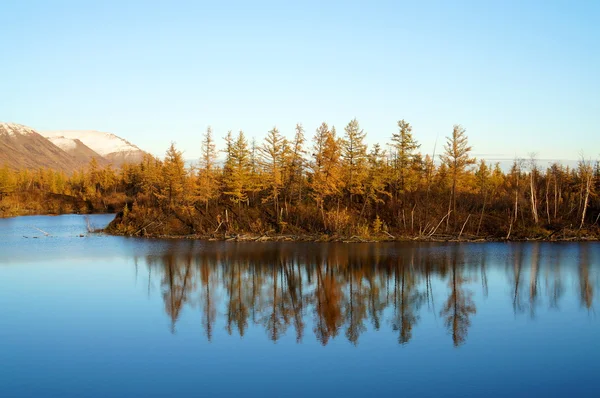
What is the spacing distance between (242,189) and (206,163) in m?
5.60

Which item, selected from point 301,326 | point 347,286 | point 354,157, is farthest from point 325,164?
point 301,326

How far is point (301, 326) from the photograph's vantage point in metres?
23.3

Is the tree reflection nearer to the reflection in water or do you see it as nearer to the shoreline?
the reflection in water

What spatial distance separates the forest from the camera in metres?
58.2

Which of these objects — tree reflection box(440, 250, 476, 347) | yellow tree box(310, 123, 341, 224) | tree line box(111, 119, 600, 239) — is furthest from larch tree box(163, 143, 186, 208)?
tree reflection box(440, 250, 476, 347)

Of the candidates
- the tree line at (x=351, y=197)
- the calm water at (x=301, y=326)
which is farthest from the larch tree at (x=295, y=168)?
the calm water at (x=301, y=326)

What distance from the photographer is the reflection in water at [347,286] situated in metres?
24.1

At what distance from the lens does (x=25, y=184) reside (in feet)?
484

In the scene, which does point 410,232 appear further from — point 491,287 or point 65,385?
point 65,385

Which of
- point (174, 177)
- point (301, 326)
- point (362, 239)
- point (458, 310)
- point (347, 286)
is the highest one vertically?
point (174, 177)

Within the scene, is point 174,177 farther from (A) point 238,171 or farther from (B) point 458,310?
(B) point 458,310

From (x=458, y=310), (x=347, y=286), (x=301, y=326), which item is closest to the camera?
(x=301, y=326)

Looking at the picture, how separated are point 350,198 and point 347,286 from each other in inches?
1299

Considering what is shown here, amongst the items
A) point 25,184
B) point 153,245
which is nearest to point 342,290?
point 153,245
